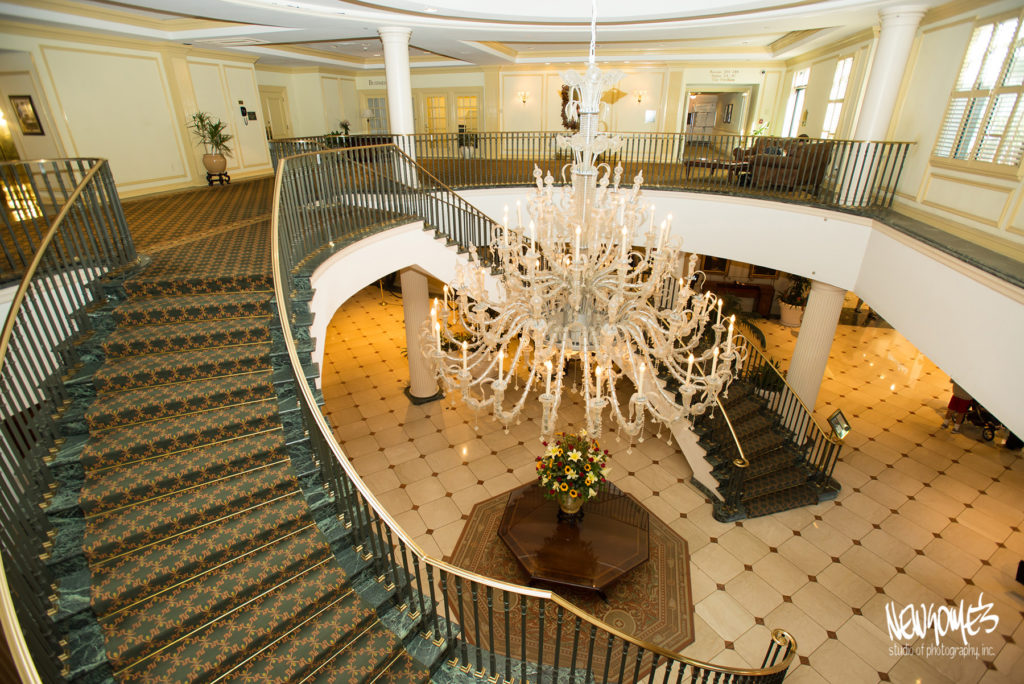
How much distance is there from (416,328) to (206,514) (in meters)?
5.73

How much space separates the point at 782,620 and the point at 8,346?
726 cm

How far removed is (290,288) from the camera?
439cm

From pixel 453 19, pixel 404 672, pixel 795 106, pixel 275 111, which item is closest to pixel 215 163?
pixel 275 111

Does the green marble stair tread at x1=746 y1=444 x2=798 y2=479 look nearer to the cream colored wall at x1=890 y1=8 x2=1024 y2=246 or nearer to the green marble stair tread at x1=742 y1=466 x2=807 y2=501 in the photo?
the green marble stair tread at x1=742 y1=466 x2=807 y2=501

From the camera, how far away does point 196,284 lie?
4.62 m

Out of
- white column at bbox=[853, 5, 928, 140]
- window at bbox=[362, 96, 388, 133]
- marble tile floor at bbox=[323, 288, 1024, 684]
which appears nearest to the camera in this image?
marble tile floor at bbox=[323, 288, 1024, 684]

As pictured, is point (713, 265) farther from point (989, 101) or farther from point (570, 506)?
point (570, 506)

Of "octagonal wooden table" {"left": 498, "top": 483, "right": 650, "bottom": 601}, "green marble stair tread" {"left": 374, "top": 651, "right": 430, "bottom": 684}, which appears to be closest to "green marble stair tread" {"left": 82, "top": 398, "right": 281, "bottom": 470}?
"green marble stair tread" {"left": 374, "top": 651, "right": 430, "bottom": 684}

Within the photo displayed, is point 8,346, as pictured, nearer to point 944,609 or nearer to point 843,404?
point 944,609

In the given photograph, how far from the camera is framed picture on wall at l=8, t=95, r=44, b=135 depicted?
7.33 meters

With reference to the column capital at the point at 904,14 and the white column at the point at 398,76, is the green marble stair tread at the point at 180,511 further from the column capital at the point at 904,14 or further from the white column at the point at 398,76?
the column capital at the point at 904,14

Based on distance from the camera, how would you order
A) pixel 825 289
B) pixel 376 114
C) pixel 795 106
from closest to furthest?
pixel 825 289, pixel 795 106, pixel 376 114

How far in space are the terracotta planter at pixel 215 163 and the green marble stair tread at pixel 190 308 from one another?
21.5ft

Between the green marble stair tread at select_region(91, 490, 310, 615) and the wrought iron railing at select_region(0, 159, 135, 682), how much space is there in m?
0.28
